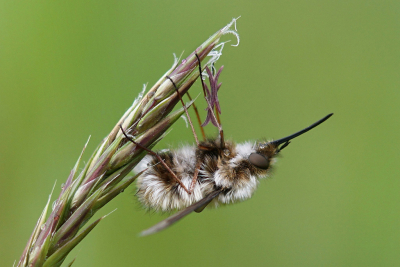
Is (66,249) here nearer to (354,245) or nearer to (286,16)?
(354,245)

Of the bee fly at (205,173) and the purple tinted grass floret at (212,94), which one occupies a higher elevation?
the purple tinted grass floret at (212,94)

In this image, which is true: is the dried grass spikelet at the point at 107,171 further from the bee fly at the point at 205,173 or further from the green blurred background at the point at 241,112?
the green blurred background at the point at 241,112

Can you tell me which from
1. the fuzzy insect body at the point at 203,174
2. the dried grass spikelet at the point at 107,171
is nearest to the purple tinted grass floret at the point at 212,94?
the dried grass spikelet at the point at 107,171

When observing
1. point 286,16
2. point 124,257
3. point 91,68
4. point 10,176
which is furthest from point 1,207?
point 286,16

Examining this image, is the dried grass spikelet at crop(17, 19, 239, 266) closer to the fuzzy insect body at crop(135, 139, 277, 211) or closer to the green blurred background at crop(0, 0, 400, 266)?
the fuzzy insect body at crop(135, 139, 277, 211)

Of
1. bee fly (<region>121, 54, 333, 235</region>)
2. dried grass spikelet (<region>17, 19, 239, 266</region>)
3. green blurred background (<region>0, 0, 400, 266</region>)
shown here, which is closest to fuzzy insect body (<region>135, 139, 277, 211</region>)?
bee fly (<region>121, 54, 333, 235</region>)
